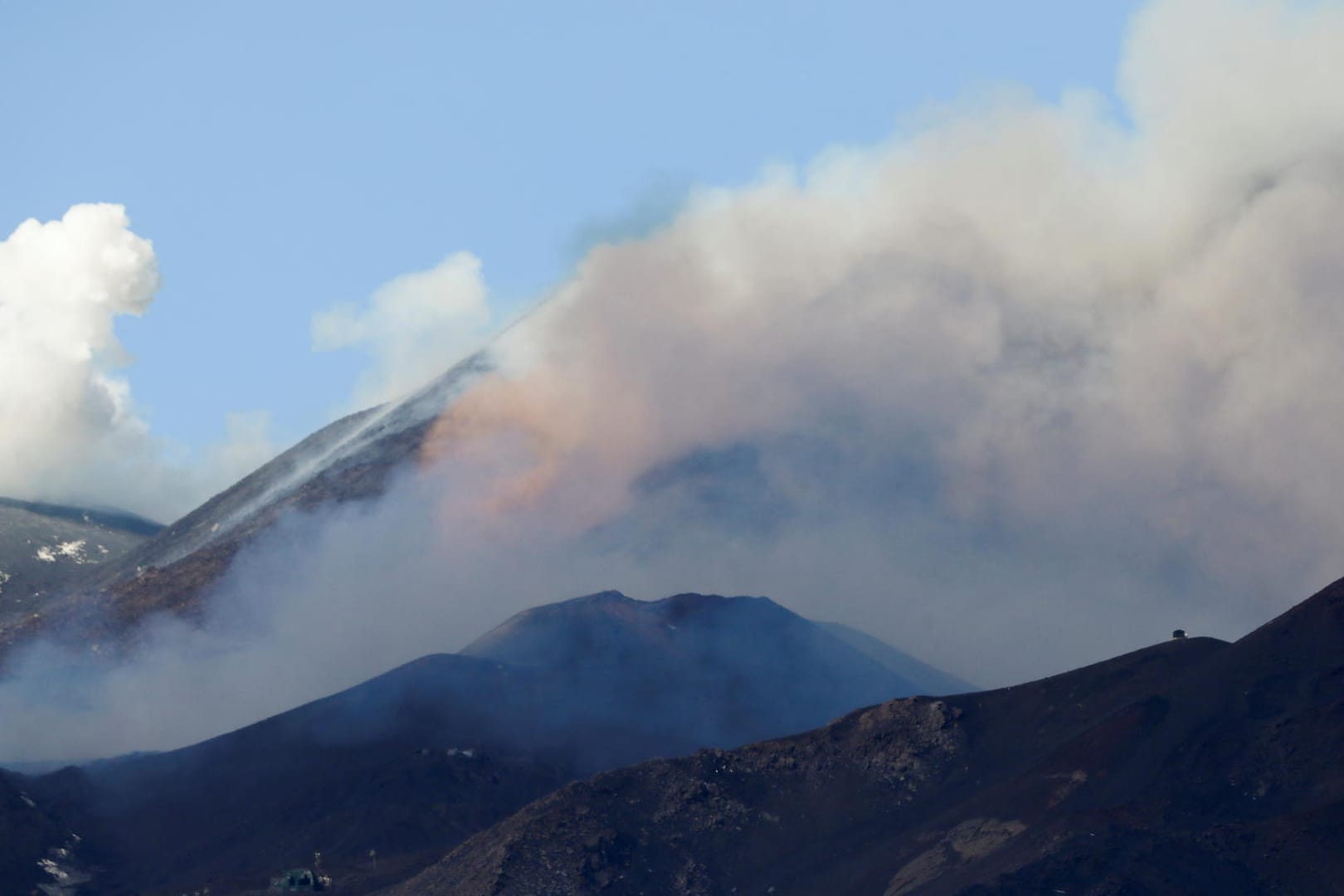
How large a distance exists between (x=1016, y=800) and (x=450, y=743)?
54.6 metres

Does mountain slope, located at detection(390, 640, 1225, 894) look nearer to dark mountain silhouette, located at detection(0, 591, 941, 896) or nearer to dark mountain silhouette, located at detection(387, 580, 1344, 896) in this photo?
dark mountain silhouette, located at detection(387, 580, 1344, 896)

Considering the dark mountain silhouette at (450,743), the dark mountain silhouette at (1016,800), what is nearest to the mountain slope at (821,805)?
the dark mountain silhouette at (1016,800)

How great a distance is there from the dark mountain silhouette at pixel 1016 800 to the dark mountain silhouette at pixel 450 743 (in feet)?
54.9

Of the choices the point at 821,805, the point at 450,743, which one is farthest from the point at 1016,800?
the point at 450,743

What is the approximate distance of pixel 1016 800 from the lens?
8869 cm

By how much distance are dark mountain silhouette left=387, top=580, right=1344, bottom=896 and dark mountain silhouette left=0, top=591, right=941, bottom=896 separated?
54.9 ft

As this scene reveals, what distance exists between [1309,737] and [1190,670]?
11.6 meters

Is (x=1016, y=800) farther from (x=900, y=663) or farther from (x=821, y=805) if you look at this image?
(x=900, y=663)

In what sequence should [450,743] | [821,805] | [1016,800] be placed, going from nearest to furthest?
1. [1016,800]
2. [821,805]
3. [450,743]

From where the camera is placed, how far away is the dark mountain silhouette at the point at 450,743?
120 metres

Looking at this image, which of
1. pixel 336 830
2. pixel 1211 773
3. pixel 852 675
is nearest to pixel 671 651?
pixel 852 675

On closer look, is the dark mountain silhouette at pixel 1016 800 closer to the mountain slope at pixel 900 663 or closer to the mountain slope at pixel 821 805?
the mountain slope at pixel 821 805

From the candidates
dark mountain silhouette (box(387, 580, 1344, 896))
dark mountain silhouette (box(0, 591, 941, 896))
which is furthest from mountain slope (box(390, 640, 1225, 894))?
dark mountain silhouette (box(0, 591, 941, 896))

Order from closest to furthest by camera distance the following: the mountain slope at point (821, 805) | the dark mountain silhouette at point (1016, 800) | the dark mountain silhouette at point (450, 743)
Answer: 1. the dark mountain silhouette at point (1016, 800)
2. the mountain slope at point (821, 805)
3. the dark mountain silhouette at point (450, 743)
